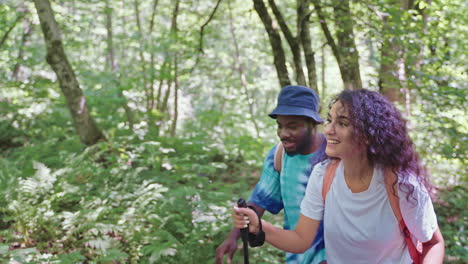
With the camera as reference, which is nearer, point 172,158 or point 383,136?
point 383,136

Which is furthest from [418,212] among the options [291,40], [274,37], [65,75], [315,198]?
[65,75]

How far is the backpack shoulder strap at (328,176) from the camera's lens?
184 centimetres

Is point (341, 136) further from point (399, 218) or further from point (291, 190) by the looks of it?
point (291, 190)

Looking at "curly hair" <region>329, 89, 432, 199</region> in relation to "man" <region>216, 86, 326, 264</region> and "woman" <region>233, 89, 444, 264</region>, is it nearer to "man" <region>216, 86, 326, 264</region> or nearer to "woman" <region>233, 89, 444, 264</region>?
"woman" <region>233, 89, 444, 264</region>

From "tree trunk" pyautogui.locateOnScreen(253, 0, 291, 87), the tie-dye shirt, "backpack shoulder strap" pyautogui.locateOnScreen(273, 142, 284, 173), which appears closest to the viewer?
the tie-dye shirt

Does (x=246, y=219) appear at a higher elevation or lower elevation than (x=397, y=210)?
lower

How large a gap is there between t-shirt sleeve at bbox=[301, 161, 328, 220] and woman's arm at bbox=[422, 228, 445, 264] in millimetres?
478

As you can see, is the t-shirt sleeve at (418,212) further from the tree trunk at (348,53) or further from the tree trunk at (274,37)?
the tree trunk at (348,53)

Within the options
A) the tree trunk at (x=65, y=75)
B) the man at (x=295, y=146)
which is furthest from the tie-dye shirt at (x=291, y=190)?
the tree trunk at (x=65, y=75)

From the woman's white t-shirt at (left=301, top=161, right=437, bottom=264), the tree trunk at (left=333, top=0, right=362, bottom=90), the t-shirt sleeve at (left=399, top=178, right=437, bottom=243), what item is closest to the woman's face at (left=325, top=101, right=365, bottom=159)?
the woman's white t-shirt at (left=301, top=161, right=437, bottom=264)

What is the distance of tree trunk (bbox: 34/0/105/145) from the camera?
21.5 feet

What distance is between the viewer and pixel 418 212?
1574 millimetres

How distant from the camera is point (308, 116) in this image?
2307mm

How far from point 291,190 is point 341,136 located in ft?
2.46
